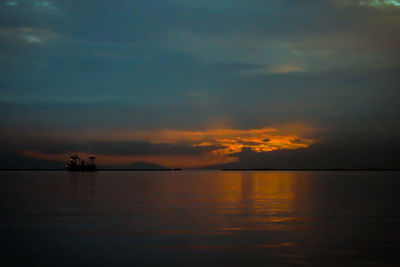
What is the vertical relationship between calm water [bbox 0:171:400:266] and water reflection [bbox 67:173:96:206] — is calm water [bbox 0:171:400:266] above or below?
above

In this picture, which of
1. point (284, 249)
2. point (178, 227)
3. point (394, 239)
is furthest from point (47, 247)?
point (394, 239)

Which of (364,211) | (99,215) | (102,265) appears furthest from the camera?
(364,211)

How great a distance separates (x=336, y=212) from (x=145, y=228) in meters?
18.9

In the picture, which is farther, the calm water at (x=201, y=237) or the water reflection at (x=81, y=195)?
the water reflection at (x=81, y=195)

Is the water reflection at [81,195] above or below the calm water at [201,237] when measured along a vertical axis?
below

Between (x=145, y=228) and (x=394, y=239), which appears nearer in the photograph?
(x=394, y=239)

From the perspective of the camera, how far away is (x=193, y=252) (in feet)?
70.4

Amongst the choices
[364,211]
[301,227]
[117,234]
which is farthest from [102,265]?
[364,211]

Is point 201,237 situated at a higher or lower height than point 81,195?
higher

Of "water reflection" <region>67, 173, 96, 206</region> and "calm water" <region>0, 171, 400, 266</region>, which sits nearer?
"calm water" <region>0, 171, 400, 266</region>

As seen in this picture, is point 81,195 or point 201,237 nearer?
point 201,237

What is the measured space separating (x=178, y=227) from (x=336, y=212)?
16.7 metres

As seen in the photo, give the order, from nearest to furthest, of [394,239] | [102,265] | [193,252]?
[102,265] < [193,252] < [394,239]

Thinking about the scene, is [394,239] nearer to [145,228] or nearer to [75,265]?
[145,228]
